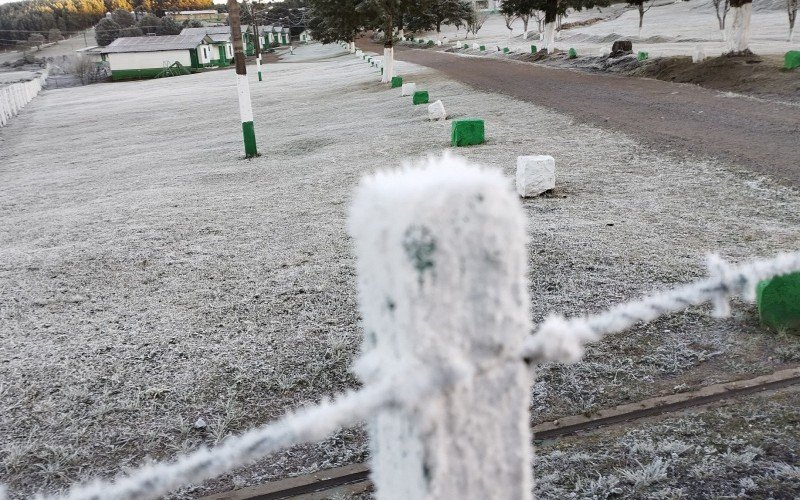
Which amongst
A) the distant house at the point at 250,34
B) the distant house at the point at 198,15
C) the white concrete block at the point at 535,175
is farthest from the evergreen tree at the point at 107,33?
the white concrete block at the point at 535,175

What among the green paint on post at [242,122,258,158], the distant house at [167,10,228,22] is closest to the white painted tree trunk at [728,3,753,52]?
the green paint on post at [242,122,258,158]

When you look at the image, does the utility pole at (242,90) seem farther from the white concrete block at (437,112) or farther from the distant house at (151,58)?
the distant house at (151,58)

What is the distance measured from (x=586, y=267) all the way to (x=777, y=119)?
290 inches

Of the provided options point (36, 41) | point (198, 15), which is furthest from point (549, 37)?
point (36, 41)

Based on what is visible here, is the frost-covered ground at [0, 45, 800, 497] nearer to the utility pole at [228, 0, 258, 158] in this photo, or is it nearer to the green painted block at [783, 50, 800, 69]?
the utility pole at [228, 0, 258, 158]

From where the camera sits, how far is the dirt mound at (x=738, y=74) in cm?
1312

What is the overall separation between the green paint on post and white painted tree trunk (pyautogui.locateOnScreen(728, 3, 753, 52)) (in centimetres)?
1179

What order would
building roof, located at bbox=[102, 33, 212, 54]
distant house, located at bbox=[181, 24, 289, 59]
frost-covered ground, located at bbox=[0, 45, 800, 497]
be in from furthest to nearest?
distant house, located at bbox=[181, 24, 289, 59]
building roof, located at bbox=[102, 33, 212, 54]
frost-covered ground, located at bbox=[0, 45, 800, 497]

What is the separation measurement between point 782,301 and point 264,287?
3746mm

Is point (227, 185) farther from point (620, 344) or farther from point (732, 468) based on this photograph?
point (732, 468)

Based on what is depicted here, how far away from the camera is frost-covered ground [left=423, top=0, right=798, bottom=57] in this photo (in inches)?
1019

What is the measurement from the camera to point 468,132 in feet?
33.7

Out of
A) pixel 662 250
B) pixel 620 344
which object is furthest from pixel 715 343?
pixel 662 250

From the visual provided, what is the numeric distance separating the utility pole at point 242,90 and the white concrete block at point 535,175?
21.5ft
